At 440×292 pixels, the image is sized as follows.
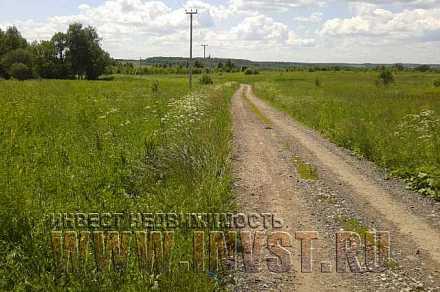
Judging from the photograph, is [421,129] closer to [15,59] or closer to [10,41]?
[15,59]

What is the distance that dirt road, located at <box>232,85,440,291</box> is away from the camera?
5.45m

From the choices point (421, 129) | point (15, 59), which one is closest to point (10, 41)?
point (15, 59)

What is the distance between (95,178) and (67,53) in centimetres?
9072

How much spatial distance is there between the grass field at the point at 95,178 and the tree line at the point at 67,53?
3121 inches

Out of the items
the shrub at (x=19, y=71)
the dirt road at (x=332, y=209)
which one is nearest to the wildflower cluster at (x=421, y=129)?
the dirt road at (x=332, y=209)

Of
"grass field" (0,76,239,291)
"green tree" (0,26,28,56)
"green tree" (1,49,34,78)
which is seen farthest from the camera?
"green tree" (0,26,28,56)

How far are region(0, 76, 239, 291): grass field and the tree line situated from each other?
260 ft

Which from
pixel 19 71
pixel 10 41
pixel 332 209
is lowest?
pixel 332 209

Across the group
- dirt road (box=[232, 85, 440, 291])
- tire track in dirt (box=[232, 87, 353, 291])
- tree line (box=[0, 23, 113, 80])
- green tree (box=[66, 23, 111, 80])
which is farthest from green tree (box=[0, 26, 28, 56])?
dirt road (box=[232, 85, 440, 291])

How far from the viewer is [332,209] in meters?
8.16

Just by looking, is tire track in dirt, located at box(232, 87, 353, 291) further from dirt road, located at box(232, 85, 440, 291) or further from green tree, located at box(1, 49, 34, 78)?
green tree, located at box(1, 49, 34, 78)

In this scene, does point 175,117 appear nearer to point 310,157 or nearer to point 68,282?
point 310,157

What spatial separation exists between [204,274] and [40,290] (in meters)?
1.71

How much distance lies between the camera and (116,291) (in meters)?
4.56
